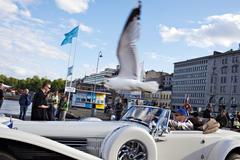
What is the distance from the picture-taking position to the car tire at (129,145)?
6.06 metres

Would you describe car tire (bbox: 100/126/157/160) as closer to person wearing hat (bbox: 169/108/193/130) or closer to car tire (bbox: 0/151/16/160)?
person wearing hat (bbox: 169/108/193/130)

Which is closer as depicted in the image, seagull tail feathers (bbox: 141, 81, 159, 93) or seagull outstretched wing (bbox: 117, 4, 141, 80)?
seagull tail feathers (bbox: 141, 81, 159, 93)

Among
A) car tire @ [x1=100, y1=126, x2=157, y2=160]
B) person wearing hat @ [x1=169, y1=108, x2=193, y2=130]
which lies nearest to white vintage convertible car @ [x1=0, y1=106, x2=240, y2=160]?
car tire @ [x1=100, y1=126, x2=157, y2=160]

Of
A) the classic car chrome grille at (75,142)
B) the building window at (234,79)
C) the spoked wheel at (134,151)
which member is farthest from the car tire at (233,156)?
the building window at (234,79)

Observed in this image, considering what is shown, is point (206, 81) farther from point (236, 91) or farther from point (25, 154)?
point (25, 154)

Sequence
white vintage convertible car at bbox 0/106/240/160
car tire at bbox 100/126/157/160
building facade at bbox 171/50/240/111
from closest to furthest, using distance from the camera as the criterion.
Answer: car tire at bbox 100/126/157/160, white vintage convertible car at bbox 0/106/240/160, building facade at bbox 171/50/240/111

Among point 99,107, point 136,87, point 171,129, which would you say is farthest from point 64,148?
point 99,107

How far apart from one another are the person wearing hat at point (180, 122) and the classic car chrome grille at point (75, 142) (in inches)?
75.5

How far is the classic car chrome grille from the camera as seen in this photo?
249 inches

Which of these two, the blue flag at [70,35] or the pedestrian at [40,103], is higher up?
the blue flag at [70,35]

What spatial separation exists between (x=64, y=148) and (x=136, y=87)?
5.02m

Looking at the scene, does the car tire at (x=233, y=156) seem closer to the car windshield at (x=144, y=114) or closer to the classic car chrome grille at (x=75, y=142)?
the car windshield at (x=144, y=114)

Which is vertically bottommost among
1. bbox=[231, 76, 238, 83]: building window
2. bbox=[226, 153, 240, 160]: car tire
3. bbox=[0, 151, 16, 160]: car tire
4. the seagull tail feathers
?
bbox=[226, 153, 240, 160]: car tire

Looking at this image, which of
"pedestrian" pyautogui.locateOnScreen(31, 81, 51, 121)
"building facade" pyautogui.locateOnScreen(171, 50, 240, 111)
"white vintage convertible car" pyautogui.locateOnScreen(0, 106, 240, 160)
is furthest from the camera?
"building facade" pyautogui.locateOnScreen(171, 50, 240, 111)
